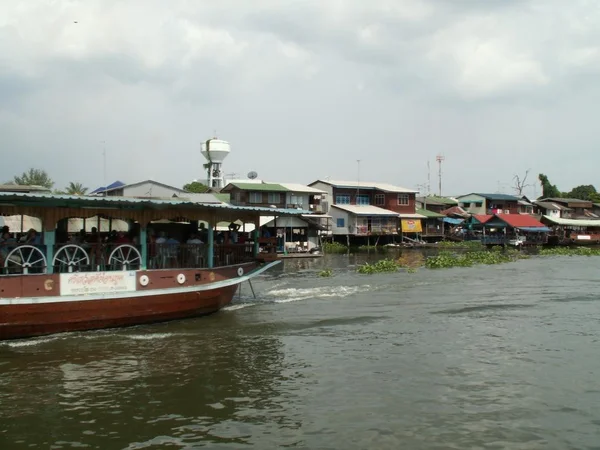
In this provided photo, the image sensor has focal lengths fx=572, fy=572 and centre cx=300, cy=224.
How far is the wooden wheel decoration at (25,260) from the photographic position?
44.2 feet

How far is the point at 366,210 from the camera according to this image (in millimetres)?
59375

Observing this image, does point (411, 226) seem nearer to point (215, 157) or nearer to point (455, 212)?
point (455, 212)

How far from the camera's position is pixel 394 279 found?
27.8 metres

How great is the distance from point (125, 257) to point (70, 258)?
1.46 metres

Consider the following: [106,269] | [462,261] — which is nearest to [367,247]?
[462,261]

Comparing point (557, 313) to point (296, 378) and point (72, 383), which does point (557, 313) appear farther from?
point (72, 383)

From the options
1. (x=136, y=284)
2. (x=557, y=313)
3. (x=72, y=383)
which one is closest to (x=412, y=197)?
(x=557, y=313)

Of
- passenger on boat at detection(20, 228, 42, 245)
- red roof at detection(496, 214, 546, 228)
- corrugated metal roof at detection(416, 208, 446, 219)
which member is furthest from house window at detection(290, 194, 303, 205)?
passenger on boat at detection(20, 228, 42, 245)

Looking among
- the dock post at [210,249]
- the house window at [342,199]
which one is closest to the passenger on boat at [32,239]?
the dock post at [210,249]

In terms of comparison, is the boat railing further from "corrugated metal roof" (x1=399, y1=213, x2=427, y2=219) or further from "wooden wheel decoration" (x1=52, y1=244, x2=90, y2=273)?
"corrugated metal roof" (x1=399, y1=213, x2=427, y2=219)

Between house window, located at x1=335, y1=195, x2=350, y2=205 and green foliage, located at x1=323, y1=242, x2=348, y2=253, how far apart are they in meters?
6.86

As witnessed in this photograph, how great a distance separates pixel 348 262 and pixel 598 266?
15.8 metres

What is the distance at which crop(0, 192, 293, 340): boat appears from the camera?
13.4 meters

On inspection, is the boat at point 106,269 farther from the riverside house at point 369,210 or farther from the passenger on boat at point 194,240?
the riverside house at point 369,210
